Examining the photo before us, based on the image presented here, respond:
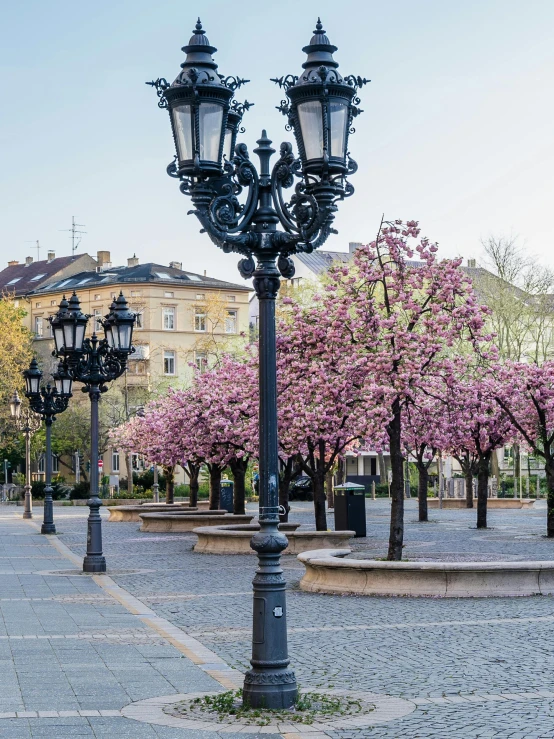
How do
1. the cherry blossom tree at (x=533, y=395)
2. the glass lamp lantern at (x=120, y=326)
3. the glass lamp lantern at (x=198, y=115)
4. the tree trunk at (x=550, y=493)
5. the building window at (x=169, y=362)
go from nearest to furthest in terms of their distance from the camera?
the glass lamp lantern at (x=198, y=115) → the glass lamp lantern at (x=120, y=326) → the tree trunk at (x=550, y=493) → the cherry blossom tree at (x=533, y=395) → the building window at (x=169, y=362)

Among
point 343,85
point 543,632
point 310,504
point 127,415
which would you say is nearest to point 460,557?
point 543,632

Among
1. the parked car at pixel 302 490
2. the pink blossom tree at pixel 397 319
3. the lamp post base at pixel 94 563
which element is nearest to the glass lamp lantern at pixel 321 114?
the pink blossom tree at pixel 397 319

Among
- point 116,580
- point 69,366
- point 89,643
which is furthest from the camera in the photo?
point 69,366

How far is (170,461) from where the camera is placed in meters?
42.1

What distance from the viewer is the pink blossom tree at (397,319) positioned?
21219 millimetres

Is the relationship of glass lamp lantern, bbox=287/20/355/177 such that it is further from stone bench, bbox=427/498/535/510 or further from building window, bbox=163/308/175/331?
building window, bbox=163/308/175/331

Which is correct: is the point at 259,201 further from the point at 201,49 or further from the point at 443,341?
the point at 443,341

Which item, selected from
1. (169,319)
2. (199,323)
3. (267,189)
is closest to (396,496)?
(267,189)

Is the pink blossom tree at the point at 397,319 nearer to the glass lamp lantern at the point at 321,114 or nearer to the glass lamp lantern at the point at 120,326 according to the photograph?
the glass lamp lantern at the point at 120,326

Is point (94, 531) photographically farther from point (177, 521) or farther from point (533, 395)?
point (177, 521)

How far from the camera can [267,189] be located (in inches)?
394

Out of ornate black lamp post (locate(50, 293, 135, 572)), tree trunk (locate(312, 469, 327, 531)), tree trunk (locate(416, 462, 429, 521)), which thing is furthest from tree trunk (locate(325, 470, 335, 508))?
ornate black lamp post (locate(50, 293, 135, 572))

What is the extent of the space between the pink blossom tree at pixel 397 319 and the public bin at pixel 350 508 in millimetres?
9491

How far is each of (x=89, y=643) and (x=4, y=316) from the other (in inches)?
2798
